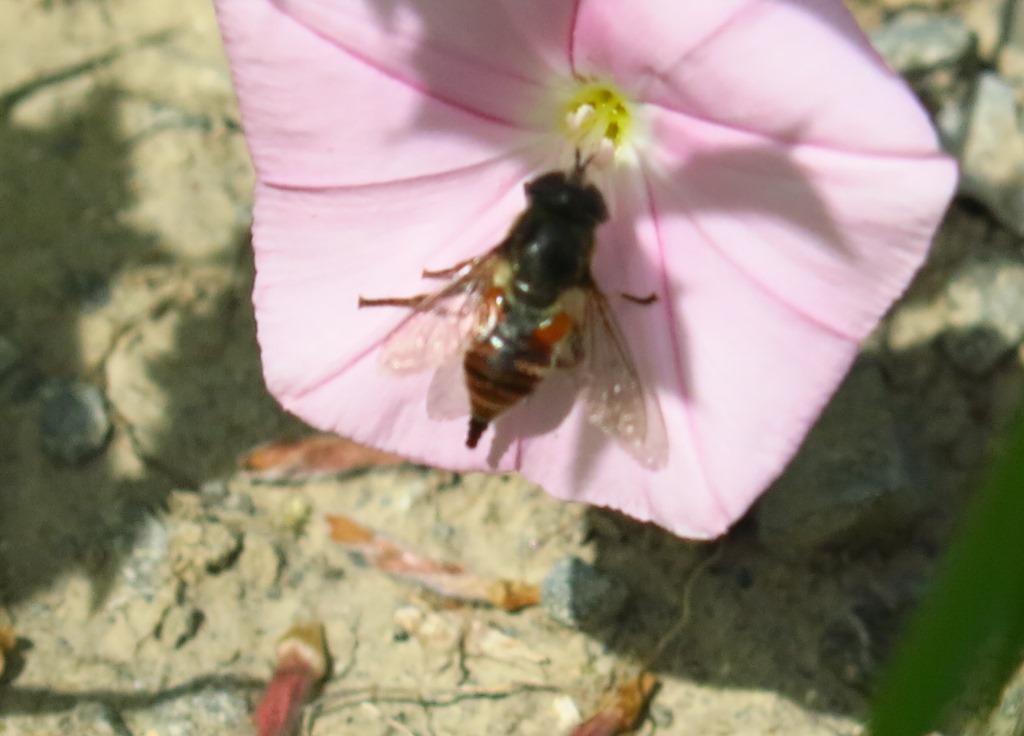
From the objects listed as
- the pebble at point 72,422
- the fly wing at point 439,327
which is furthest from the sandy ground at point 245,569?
the fly wing at point 439,327

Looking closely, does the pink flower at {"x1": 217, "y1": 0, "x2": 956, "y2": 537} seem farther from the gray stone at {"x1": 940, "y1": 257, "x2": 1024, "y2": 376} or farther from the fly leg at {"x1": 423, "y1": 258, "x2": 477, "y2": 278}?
the gray stone at {"x1": 940, "y1": 257, "x2": 1024, "y2": 376}

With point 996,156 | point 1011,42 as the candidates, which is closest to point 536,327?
point 996,156

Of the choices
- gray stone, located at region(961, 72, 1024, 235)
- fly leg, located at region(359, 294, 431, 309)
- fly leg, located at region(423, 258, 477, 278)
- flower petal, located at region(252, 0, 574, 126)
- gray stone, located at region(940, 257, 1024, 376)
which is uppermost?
flower petal, located at region(252, 0, 574, 126)

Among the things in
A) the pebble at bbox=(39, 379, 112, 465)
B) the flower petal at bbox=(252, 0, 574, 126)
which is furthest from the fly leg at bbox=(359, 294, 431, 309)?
the pebble at bbox=(39, 379, 112, 465)

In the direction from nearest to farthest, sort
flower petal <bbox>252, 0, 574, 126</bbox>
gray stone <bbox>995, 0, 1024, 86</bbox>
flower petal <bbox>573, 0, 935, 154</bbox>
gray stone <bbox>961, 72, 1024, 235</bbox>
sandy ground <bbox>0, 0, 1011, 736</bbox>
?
flower petal <bbox>573, 0, 935, 154</bbox>, flower petal <bbox>252, 0, 574, 126</bbox>, sandy ground <bbox>0, 0, 1011, 736</bbox>, gray stone <bbox>961, 72, 1024, 235</bbox>, gray stone <bbox>995, 0, 1024, 86</bbox>

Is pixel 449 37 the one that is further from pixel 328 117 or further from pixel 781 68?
pixel 781 68

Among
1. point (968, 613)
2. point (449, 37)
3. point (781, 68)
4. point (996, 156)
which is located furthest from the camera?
point (996, 156)
